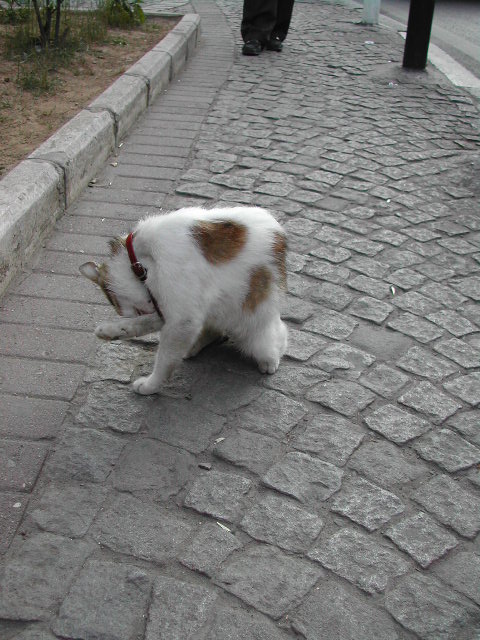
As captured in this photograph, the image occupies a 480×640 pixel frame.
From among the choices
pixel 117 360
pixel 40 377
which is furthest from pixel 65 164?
pixel 40 377

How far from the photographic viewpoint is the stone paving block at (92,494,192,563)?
2.28m

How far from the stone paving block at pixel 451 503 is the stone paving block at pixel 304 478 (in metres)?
0.31

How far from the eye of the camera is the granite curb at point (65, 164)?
12.0 feet

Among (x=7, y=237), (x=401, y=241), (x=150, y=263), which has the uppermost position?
(x=150, y=263)

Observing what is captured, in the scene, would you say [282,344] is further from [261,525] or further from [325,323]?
[261,525]

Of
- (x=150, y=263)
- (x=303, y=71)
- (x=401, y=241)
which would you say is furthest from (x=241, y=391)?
(x=303, y=71)

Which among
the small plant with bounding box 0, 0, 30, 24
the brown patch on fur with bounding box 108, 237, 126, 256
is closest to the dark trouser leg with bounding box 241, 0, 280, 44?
the small plant with bounding box 0, 0, 30, 24

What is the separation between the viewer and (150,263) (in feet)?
9.23

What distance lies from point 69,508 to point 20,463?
30 centimetres

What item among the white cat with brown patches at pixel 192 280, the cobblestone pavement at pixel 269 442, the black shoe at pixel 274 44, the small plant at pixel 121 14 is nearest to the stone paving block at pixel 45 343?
the cobblestone pavement at pixel 269 442

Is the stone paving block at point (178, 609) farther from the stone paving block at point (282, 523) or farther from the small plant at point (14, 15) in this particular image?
the small plant at point (14, 15)

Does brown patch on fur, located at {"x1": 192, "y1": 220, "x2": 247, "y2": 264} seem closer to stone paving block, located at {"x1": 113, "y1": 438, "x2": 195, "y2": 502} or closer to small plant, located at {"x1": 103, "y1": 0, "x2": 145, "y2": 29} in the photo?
stone paving block, located at {"x1": 113, "y1": 438, "x2": 195, "y2": 502}

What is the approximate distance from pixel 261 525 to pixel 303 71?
21.7 feet

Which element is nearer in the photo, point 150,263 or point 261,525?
point 261,525
